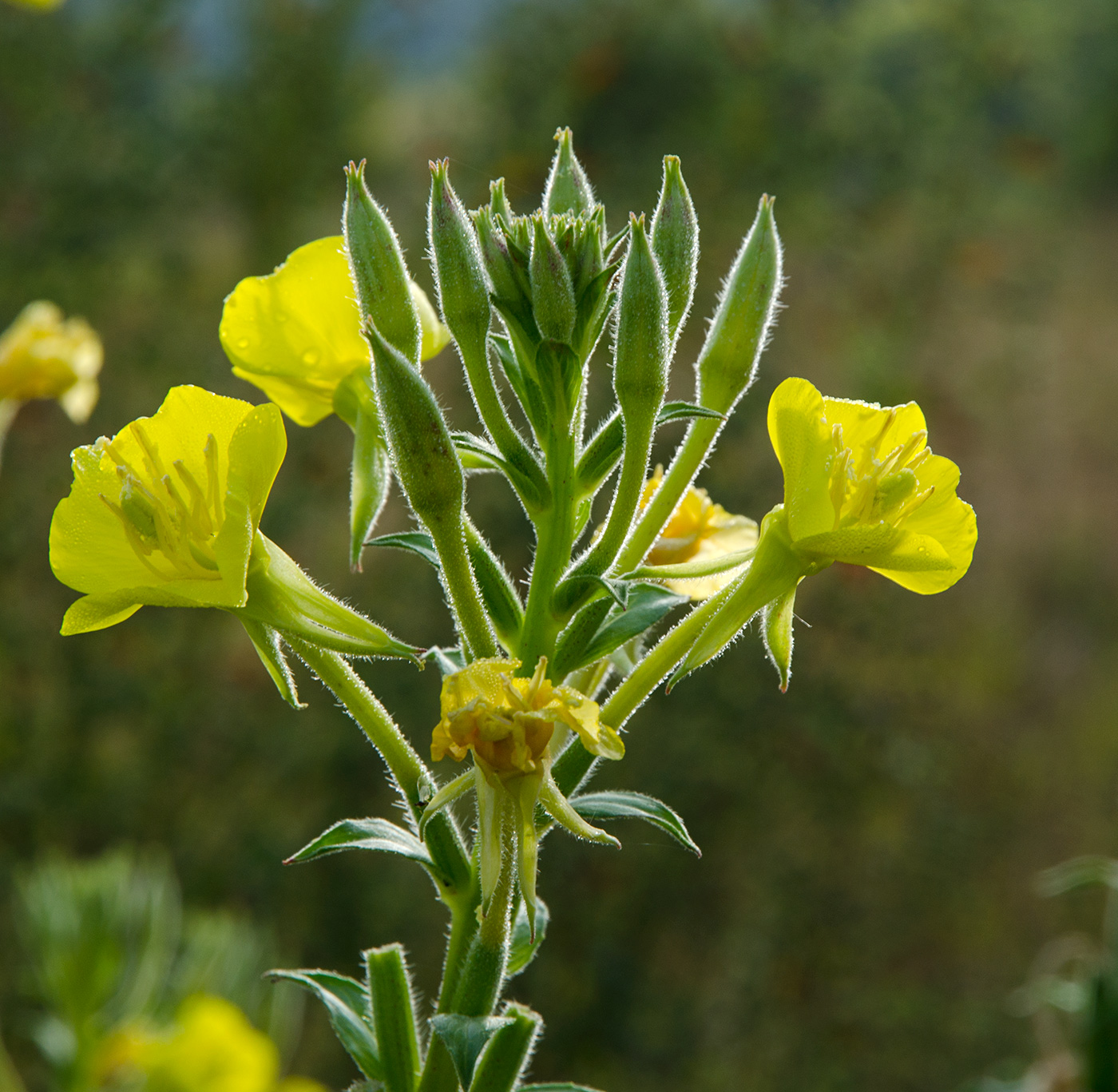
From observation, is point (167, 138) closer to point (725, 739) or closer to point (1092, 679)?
point (725, 739)

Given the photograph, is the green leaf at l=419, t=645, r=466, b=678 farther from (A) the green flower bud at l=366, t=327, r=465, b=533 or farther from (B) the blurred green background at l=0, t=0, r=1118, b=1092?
(B) the blurred green background at l=0, t=0, r=1118, b=1092

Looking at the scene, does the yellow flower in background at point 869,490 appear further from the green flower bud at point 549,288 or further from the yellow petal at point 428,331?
the yellow petal at point 428,331

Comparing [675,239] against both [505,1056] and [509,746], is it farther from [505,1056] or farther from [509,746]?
[505,1056]

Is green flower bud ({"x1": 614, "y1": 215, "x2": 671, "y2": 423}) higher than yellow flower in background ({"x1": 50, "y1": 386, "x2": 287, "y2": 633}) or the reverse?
higher

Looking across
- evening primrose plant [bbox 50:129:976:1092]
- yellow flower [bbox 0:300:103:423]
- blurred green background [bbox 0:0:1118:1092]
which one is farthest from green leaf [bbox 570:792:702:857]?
blurred green background [bbox 0:0:1118:1092]

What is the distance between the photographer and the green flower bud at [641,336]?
1094mm

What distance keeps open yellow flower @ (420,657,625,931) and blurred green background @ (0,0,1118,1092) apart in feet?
11.4

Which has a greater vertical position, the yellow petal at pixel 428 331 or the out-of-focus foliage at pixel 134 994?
the yellow petal at pixel 428 331

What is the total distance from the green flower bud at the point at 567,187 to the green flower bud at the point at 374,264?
217 mm

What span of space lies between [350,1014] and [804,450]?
2.58 feet

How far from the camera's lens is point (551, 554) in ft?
3.76

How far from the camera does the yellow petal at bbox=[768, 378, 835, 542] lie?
41.5 inches

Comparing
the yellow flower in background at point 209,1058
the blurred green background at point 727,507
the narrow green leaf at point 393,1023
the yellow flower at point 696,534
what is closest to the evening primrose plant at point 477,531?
the narrow green leaf at point 393,1023

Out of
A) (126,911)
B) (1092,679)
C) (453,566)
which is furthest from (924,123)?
(453,566)
